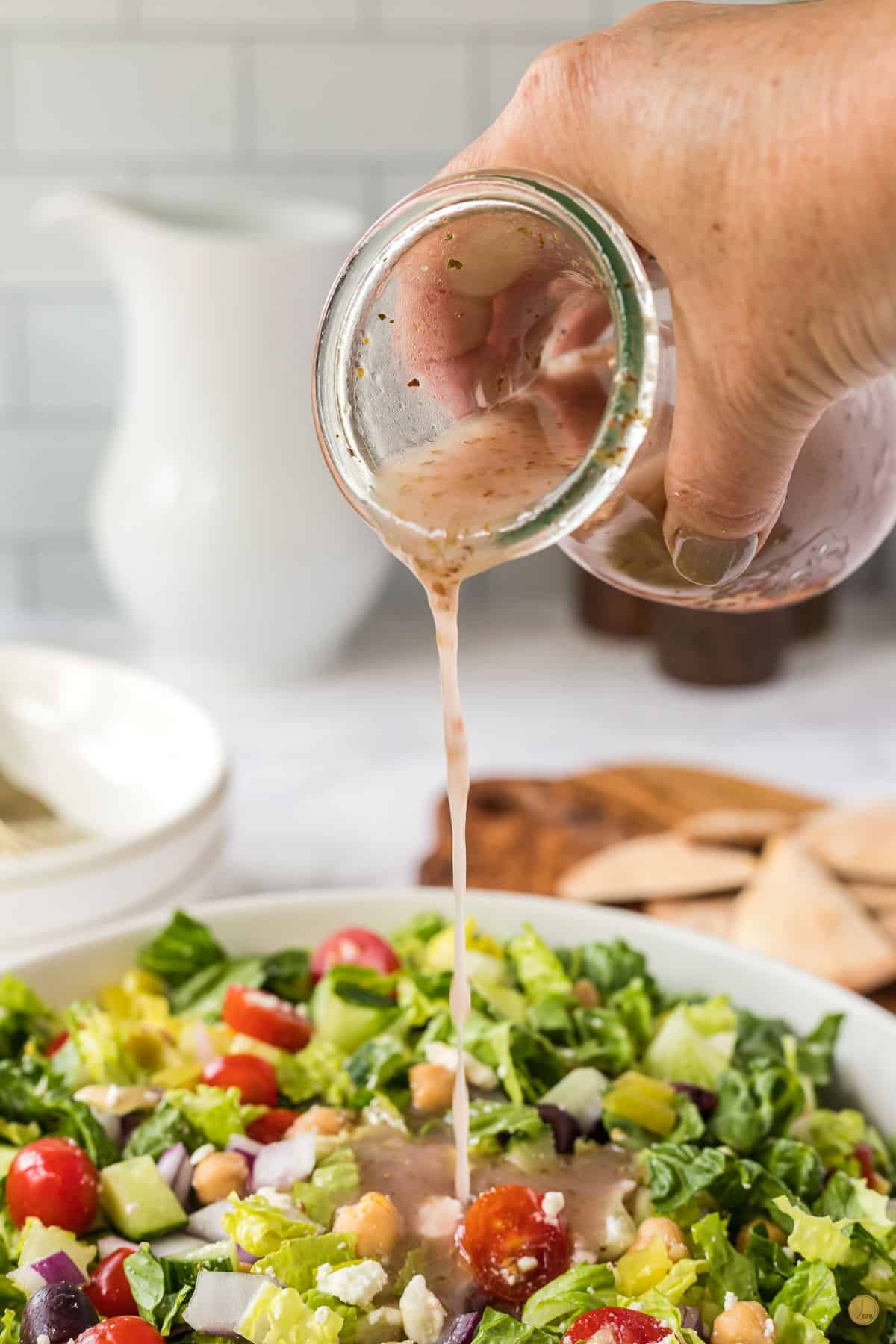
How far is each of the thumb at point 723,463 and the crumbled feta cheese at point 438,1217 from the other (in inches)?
20.9

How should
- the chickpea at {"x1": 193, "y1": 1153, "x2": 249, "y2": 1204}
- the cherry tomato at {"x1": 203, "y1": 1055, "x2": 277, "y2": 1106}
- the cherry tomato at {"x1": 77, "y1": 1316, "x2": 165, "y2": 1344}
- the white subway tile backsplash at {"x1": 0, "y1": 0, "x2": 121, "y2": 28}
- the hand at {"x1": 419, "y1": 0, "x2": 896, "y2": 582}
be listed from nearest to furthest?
the hand at {"x1": 419, "y1": 0, "x2": 896, "y2": 582} < the cherry tomato at {"x1": 77, "y1": 1316, "x2": 165, "y2": 1344} < the chickpea at {"x1": 193, "y1": 1153, "x2": 249, "y2": 1204} < the cherry tomato at {"x1": 203, "y1": 1055, "x2": 277, "y2": 1106} < the white subway tile backsplash at {"x1": 0, "y1": 0, "x2": 121, "y2": 28}

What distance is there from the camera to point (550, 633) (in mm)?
3227

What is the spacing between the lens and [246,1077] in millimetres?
1381

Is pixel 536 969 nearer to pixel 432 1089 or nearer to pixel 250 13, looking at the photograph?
pixel 432 1089

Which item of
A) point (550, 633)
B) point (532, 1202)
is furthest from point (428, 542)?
point (550, 633)

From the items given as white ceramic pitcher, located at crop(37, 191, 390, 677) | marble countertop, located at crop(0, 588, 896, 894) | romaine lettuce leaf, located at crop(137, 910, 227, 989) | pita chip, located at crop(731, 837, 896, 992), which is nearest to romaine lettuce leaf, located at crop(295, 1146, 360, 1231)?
romaine lettuce leaf, located at crop(137, 910, 227, 989)

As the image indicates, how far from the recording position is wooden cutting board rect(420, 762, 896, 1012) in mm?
2092

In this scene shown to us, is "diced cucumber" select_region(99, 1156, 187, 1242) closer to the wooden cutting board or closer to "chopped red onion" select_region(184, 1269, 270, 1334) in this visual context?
"chopped red onion" select_region(184, 1269, 270, 1334)

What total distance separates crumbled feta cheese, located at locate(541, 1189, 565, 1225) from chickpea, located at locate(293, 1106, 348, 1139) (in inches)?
8.1

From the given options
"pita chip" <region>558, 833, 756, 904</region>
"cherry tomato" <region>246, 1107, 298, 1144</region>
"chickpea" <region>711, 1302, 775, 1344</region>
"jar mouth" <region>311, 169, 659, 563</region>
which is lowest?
"pita chip" <region>558, 833, 756, 904</region>

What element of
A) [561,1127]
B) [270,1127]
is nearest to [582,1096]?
[561,1127]

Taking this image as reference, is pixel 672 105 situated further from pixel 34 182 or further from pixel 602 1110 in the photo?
pixel 34 182

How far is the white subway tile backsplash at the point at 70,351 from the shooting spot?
3172 millimetres

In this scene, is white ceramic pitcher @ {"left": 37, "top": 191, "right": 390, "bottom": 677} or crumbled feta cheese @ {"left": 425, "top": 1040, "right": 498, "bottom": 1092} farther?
white ceramic pitcher @ {"left": 37, "top": 191, "right": 390, "bottom": 677}
